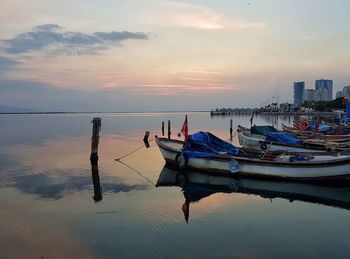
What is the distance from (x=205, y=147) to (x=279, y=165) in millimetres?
4966

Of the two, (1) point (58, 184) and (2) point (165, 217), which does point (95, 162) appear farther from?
(2) point (165, 217)

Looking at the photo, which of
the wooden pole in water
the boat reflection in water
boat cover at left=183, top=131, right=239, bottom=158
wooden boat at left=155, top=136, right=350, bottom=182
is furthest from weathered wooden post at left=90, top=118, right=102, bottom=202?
boat cover at left=183, top=131, right=239, bottom=158

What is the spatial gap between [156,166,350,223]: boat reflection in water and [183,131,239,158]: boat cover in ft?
4.15

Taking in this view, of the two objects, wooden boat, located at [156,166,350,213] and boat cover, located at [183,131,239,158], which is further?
boat cover, located at [183,131,239,158]

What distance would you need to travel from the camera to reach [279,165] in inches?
792

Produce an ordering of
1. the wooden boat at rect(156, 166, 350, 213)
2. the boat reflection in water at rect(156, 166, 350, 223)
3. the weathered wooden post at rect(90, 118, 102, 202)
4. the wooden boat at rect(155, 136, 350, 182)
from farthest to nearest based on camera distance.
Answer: the wooden boat at rect(155, 136, 350, 182), the weathered wooden post at rect(90, 118, 102, 202), the wooden boat at rect(156, 166, 350, 213), the boat reflection in water at rect(156, 166, 350, 223)

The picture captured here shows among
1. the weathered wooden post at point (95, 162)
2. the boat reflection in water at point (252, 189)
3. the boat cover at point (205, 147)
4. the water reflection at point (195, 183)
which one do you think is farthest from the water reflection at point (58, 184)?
the boat cover at point (205, 147)

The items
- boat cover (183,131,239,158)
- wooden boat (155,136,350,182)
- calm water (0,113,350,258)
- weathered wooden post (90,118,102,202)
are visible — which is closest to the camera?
calm water (0,113,350,258)

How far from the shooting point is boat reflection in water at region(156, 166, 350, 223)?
17.3 metres

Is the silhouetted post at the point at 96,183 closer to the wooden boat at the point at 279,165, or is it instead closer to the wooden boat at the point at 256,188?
the wooden boat at the point at 256,188

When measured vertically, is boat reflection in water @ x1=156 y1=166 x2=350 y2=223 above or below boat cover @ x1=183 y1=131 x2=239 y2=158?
below

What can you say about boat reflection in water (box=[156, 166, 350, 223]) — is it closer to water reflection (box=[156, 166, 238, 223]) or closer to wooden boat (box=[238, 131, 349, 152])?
water reflection (box=[156, 166, 238, 223])

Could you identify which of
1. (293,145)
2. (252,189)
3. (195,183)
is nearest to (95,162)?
(195,183)

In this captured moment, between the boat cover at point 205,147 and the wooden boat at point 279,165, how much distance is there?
301mm
